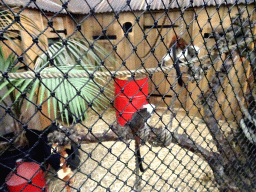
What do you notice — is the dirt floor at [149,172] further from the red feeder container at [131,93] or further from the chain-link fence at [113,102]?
the red feeder container at [131,93]

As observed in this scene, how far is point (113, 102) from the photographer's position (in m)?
0.73

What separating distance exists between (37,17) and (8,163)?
1369 mm

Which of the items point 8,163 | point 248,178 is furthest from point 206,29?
point 8,163

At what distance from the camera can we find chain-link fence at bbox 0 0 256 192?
0.71 meters

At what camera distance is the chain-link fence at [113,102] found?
71 centimetres

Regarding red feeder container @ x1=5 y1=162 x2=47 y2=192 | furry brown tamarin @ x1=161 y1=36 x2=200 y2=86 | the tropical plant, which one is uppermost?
furry brown tamarin @ x1=161 y1=36 x2=200 y2=86

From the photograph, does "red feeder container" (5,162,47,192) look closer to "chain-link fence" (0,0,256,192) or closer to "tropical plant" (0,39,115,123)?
"chain-link fence" (0,0,256,192)

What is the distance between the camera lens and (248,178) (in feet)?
4.44

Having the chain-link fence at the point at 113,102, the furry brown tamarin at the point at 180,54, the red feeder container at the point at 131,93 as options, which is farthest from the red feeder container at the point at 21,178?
the red feeder container at the point at 131,93

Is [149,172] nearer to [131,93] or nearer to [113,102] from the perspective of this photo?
[131,93]

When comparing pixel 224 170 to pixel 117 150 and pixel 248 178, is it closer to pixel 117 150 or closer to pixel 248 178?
pixel 248 178

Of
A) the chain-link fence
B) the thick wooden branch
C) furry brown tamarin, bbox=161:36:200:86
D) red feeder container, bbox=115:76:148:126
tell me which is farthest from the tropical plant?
red feeder container, bbox=115:76:148:126

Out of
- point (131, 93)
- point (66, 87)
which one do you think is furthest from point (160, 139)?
point (131, 93)

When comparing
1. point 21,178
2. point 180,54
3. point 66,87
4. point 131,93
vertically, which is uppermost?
point 180,54
